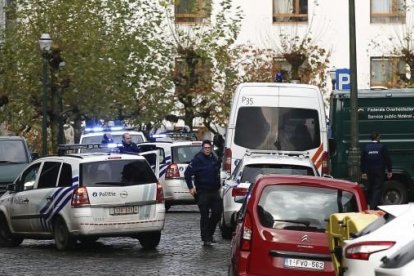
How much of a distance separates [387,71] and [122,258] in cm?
4011

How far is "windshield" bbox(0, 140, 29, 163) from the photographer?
3078 cm

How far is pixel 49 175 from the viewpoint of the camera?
74.8 ft

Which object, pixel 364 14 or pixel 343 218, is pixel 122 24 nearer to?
pixel 364 14

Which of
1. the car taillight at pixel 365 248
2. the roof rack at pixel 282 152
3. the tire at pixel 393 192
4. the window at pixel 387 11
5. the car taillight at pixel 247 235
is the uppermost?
the window at pixel 387 11

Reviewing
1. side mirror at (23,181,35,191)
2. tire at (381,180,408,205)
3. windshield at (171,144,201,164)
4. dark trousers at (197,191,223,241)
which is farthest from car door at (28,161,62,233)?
windshield at (171,144,201,164)

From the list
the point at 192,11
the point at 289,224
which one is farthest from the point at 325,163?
the point at 192,11

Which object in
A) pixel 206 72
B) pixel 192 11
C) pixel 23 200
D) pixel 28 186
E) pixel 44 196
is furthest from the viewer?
pixel 192 11

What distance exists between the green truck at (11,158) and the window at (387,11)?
32.4 m

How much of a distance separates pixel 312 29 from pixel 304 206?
46351mm

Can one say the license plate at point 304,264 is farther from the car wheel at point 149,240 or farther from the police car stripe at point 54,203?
the car wheel at point 149,240

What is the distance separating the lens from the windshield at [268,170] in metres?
23.0

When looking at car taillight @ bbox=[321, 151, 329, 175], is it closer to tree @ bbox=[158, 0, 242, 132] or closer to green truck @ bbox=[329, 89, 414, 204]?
green truck @ bbox=[329, 89, 414, 204]

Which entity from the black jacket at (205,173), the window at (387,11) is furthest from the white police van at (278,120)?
the window at (387,11)

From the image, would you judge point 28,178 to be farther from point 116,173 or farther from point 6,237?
point 116,173
